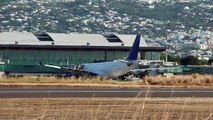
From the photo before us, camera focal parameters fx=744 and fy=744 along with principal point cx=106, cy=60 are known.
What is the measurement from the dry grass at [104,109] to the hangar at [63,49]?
6016cm

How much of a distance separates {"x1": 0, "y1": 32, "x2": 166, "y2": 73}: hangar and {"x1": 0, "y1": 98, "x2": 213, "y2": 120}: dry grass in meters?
60.2

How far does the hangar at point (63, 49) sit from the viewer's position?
10044cm

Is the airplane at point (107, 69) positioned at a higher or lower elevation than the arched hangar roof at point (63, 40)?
lower

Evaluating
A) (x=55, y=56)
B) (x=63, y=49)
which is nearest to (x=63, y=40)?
(x=63, y=49)

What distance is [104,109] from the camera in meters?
31.5

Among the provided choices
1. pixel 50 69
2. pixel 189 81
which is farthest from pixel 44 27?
pixel 189 81

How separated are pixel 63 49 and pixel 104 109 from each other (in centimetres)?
7173

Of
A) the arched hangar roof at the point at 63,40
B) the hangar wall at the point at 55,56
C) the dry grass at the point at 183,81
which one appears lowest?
the hangar wall at the point at 55,56

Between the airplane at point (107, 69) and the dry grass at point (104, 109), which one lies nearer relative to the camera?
the dry grass at point (104, 109)

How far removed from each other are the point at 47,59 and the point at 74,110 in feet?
234

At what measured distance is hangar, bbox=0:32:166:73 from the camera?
100438 mm

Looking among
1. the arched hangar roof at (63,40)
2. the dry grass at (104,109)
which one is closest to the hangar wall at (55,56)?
the arched hangar roof at (63,40)

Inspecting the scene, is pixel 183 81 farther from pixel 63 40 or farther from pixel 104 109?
pixel 63 40

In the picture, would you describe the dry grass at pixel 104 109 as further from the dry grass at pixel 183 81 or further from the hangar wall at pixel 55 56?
the hangar wall at pixel 55 56
